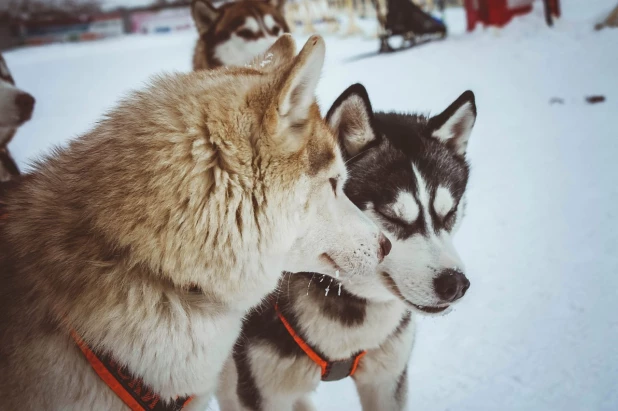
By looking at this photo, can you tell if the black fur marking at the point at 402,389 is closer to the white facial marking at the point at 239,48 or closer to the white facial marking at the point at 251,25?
the white facial marking at the point at 239,48

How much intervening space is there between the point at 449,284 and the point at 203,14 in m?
2.95

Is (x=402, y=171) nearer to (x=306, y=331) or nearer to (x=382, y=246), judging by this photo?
(x=382, y=246)

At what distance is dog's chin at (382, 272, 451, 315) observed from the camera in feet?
4.54

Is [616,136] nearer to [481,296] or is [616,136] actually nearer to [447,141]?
[481,296]

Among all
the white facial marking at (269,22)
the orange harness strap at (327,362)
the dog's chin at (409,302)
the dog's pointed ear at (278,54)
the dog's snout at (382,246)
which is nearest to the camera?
the dog's snout at (382,246)

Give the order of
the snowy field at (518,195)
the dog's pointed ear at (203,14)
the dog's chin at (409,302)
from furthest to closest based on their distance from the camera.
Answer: the dog's pointed ear at (203,14) → the snowy field at (518,195) → the dog's chin at (409,302)

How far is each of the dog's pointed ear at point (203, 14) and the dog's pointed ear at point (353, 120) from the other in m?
2.32

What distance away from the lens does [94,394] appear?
38.2 inches

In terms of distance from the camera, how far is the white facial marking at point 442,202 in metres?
1.47

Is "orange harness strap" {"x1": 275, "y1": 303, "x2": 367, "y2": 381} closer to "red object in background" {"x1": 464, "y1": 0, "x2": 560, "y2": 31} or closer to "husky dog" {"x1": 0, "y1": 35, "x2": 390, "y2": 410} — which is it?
"husky dog" {"x1": 0, "y1": 35, "x2": 390, "y2": 410}

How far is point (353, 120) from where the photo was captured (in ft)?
5.01

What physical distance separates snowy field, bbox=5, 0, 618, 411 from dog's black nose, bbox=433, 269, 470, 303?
773 millimetres

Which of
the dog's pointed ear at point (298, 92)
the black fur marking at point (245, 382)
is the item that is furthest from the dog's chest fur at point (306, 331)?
the dog's pointed ear at point (298, 92)

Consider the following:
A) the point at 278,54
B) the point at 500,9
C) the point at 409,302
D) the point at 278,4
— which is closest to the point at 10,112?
the point at 278,54
